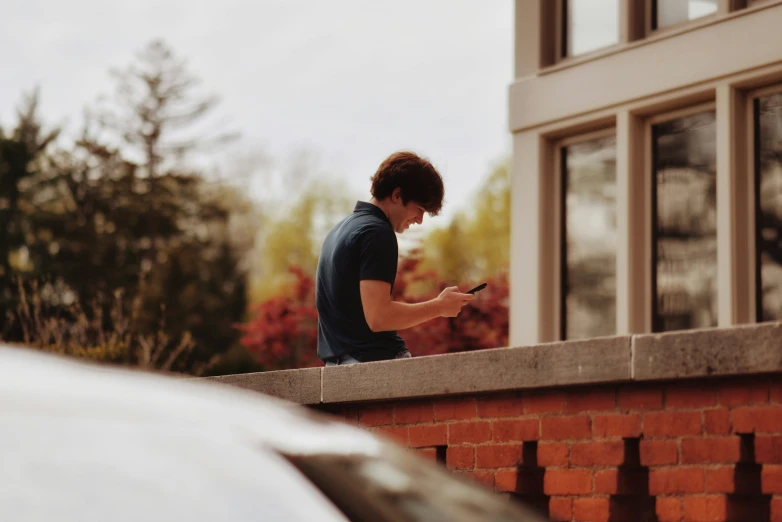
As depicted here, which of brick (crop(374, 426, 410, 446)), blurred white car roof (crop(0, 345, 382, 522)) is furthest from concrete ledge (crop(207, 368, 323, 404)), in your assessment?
blurred white car roof (crop(0, 345, 382, 522))

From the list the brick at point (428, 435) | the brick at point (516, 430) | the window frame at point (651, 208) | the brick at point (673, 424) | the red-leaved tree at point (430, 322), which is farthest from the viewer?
the red-leaved tree at point (430, 322)

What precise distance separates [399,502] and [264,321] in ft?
52.2

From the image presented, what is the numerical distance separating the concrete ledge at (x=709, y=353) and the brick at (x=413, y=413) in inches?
46.0

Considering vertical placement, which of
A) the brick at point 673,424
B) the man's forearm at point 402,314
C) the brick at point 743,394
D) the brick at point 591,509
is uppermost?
the man's forearm at point 402,314

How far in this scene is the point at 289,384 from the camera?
5555mm

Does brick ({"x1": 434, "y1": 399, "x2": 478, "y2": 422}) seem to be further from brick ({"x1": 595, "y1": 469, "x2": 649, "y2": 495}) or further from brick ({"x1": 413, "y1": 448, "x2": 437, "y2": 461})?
brick ({"x1": 595, "y1": 469, "x2": 649, "y2": 495})

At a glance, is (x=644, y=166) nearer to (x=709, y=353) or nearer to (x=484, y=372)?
(x=484, y=372)

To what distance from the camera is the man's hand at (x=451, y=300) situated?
5.09 m

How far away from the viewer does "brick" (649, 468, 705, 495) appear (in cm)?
388

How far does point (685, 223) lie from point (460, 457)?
577 centimetres

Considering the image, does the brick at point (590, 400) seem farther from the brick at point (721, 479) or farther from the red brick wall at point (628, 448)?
the brick at point (721, 479)

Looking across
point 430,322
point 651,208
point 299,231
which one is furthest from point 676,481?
point 299,231

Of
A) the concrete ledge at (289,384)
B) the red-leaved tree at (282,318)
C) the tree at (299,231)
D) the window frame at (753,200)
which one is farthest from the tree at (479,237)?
the concrete ledge at (289,384)

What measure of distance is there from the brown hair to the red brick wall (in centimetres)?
106
